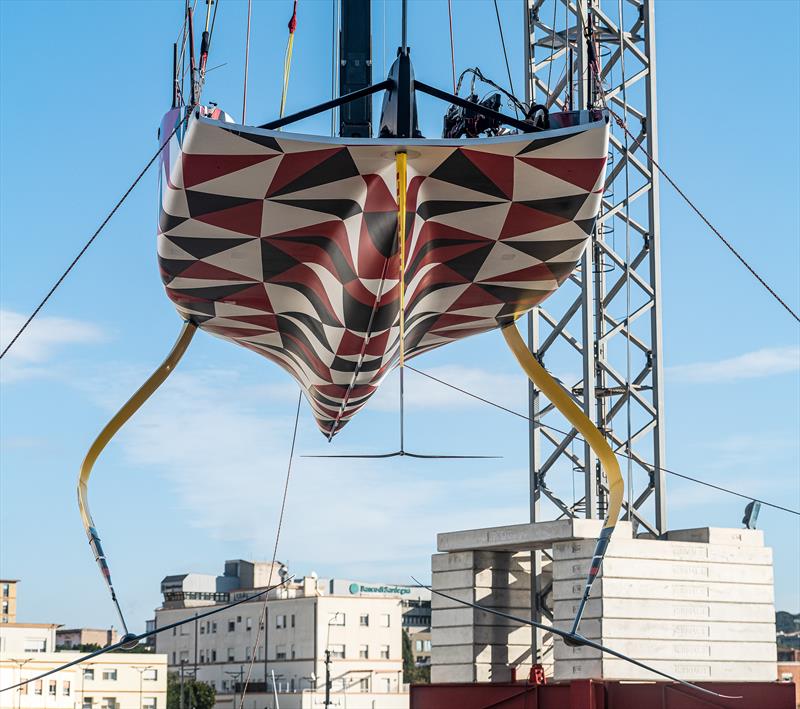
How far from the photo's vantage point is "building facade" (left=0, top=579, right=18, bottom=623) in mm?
129875

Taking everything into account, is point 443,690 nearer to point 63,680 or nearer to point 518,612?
point 518,612

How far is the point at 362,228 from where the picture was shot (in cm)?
1343

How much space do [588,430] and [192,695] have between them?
79065 mm

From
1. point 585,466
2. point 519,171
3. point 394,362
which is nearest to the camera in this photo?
point 519,171

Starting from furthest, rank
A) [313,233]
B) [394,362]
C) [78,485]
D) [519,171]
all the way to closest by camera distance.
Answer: [394,362] < [78,485] < [313,233] < [519,171]

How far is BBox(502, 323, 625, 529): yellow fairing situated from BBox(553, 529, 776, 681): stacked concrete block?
10.1 m

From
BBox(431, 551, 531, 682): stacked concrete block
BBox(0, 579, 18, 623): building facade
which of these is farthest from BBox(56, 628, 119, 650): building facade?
BBox(431, 551, 531, 682): stacked concrete block

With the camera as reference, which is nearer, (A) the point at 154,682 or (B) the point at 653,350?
(B) the point at 653,350

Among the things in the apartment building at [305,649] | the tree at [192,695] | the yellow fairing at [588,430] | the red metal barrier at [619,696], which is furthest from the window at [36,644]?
the yellow fairing at [588,430]

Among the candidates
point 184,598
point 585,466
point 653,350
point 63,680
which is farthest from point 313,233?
point 184,598

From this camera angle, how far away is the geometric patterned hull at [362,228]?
12.2 m

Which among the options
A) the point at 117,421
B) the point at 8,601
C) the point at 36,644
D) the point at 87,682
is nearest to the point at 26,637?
the point at 36,644

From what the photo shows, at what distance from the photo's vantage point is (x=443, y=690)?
27.5 metres

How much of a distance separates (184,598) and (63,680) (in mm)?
36697
